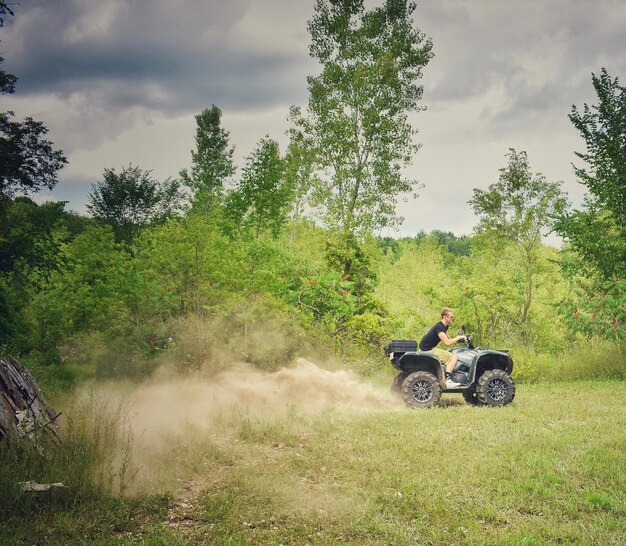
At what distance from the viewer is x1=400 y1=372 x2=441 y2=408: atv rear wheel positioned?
985 centimetres

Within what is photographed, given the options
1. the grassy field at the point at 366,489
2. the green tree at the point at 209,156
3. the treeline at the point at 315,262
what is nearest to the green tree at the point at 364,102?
the treeline at the point at 315,262

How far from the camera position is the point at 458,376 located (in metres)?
10.2

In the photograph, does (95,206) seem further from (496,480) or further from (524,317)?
(496,480)

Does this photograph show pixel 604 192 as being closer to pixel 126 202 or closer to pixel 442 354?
pixel 442 354

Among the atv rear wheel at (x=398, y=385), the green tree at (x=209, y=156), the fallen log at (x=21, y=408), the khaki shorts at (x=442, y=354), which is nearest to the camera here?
the fallen log at (x=21, y=408)

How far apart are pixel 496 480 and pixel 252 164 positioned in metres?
11.4

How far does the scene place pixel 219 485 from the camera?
18.0 ft

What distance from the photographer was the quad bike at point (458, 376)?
388 inches

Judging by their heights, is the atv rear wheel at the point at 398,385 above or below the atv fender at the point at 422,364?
below

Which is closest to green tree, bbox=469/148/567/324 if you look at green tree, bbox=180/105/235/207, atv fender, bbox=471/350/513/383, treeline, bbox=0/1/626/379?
treeline, bbox=0/1/626/379

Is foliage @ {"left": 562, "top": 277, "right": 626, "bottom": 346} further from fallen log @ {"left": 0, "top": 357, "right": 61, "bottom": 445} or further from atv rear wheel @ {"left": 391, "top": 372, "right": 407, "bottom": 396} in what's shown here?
fallen log @ {"left": 0, "top": 357, "right": 61, "bottom": 445}

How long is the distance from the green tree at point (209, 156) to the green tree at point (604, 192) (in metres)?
28.8

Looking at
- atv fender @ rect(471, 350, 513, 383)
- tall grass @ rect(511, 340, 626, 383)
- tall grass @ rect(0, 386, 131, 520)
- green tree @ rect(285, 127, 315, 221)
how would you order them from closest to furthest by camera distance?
tall grass @ rect(0, 386, 131, 520), atv fender @ rect(471, 350, 513, 383), tall grass @ rect(511, 340, 626, 383), green tree @ rect(285, 127, 315, 221)

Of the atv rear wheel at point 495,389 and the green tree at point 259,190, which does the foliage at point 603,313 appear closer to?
the atv rear wheel at point 495,389
